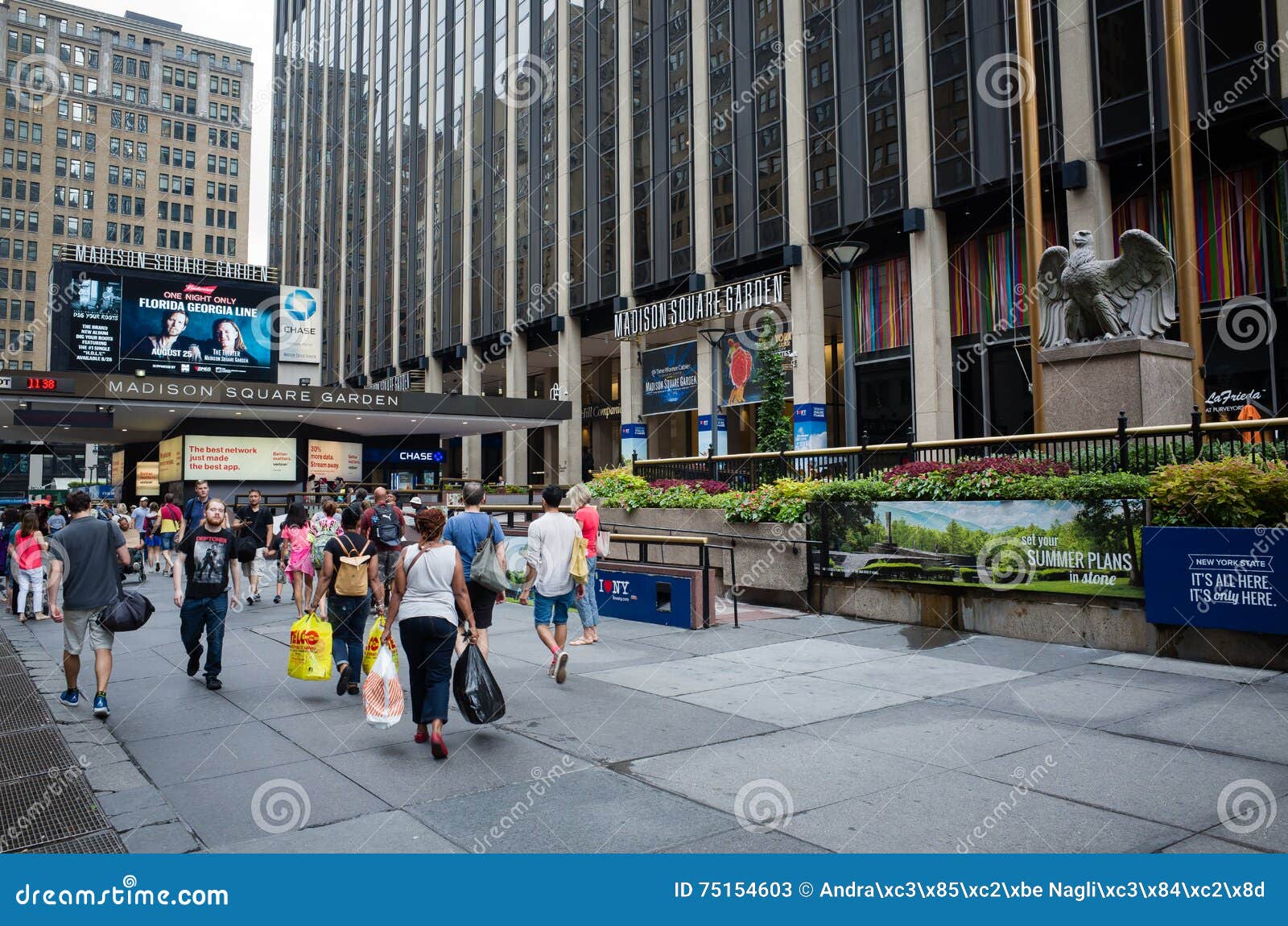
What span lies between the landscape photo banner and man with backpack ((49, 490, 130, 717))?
9538mm

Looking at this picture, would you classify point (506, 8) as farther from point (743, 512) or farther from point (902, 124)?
point (743, 512)

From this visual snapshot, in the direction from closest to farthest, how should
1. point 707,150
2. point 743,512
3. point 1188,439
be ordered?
point 1188,439
point 743,512
point 707,150

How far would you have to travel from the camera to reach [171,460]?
37.5 m

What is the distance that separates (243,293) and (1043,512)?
38221mm

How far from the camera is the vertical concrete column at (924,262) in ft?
86.9

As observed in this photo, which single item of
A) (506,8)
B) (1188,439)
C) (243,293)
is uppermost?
(506,8)

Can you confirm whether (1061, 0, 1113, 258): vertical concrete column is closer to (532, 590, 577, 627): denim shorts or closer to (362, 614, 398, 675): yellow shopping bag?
(532, 590, 577, 627): denim shorts

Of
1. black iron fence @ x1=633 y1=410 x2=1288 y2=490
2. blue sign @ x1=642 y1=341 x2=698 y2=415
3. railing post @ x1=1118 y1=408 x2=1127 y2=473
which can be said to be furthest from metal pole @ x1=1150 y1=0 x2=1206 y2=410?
blue sign @ x1=642 y1=341 x2=698 y2=415

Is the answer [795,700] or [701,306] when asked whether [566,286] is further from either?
[795,700]

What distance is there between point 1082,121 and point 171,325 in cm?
3595

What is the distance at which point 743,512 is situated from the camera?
1525 cm

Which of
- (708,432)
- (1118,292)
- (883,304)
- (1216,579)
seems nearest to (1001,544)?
(1216,579)

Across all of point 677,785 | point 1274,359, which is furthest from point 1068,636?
point 1274,359

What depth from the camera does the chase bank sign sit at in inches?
1665
